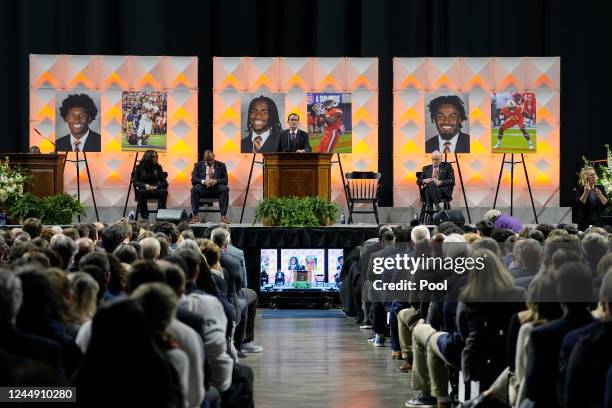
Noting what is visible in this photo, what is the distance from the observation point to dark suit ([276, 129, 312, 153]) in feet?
52.3

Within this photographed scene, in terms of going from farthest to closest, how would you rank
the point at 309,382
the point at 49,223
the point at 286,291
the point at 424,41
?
the point at 424,41
the point at 49,223
the point at 286,291
the point at 309,382

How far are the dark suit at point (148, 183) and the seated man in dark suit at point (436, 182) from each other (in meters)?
3.62

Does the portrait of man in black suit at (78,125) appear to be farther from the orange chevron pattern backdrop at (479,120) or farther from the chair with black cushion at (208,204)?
the orange chevron pattern backdrop at (479,120)

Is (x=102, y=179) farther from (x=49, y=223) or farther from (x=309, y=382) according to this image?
A: (x=309, y=382)

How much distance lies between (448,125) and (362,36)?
229 cm

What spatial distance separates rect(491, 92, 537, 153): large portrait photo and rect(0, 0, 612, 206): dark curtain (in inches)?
62.3

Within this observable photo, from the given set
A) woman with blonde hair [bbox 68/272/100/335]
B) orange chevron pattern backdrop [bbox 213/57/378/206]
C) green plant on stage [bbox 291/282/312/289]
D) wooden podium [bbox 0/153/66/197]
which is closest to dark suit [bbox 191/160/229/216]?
orange chevron pattern backdrop [bbox 213/57/378/206]

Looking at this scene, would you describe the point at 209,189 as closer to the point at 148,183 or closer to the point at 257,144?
the point at 148,183

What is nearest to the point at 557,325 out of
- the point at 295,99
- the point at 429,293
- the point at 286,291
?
the point at 429,293

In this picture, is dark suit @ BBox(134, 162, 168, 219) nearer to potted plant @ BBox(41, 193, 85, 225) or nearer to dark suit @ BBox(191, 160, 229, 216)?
dark suit @ BBox(191, 160, 229, 216)

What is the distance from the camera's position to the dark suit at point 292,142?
15.9 meters

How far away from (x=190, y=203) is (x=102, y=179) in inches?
53.3

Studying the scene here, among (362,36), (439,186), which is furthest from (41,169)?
(362,36)

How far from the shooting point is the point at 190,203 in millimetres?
17078
